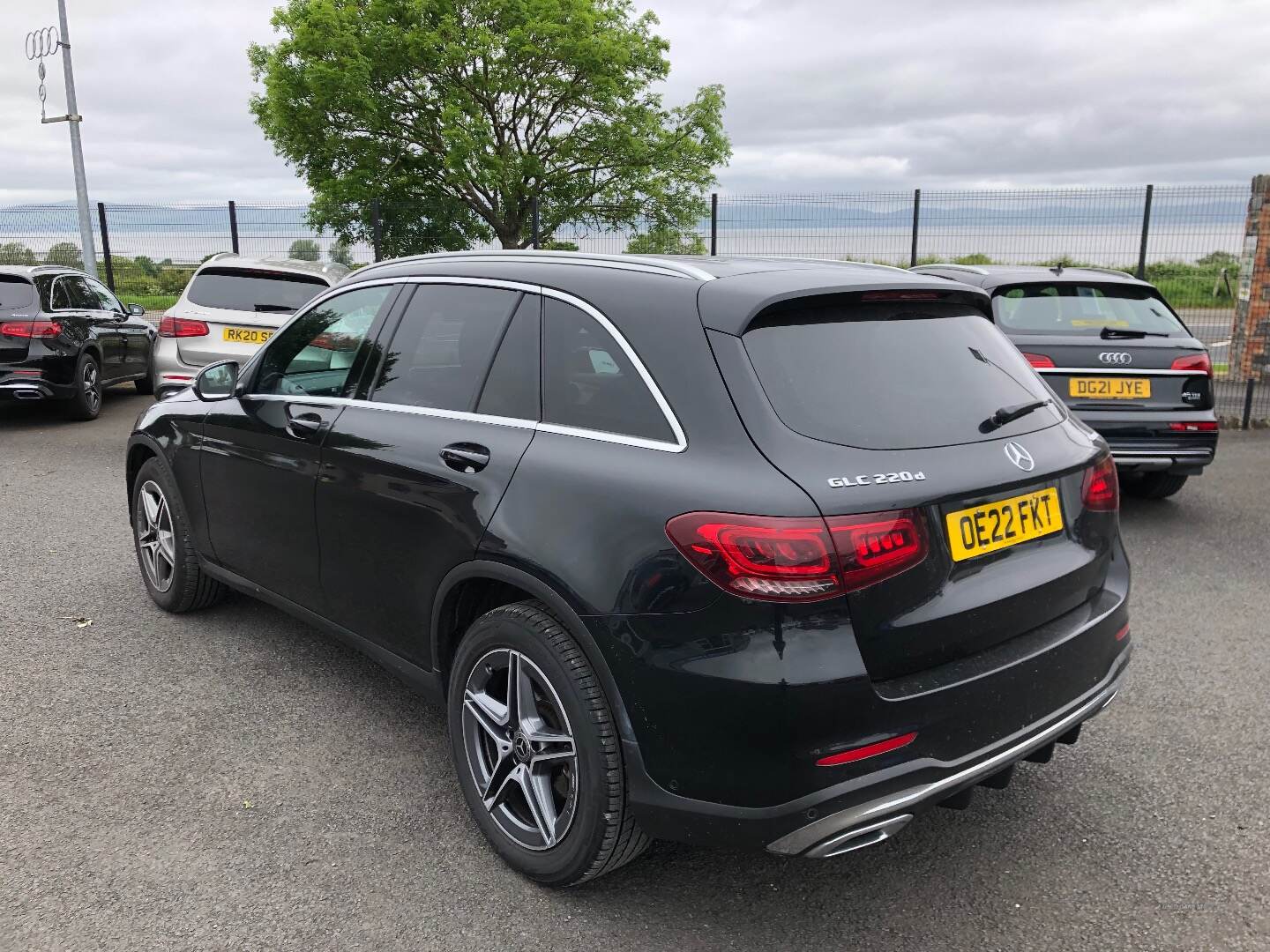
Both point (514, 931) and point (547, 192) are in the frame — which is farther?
point (547, 192)

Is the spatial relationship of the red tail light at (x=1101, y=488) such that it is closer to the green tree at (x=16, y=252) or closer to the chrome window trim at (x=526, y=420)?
the chrome window trim at (x=526, y=420)

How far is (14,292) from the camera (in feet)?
33.0

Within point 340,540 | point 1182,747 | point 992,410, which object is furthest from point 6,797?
point 1182,747

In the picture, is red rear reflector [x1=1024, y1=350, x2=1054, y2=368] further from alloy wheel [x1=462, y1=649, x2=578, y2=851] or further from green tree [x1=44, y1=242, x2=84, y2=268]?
green tree [x1=44, y1=242, x2=84, y2=268]

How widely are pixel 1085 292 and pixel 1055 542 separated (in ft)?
15.5

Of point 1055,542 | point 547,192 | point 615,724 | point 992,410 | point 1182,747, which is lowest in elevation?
point 1182,747

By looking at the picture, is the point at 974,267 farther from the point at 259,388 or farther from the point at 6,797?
the point at 6,797

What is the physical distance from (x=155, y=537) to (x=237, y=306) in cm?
465

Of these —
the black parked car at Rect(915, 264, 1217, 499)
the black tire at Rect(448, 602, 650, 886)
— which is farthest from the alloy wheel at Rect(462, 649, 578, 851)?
the black parked car at Rect(915, 264, 1217, 499)

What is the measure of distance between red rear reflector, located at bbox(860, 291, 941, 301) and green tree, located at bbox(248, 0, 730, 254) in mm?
16516

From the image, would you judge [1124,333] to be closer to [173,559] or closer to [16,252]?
[173,559]

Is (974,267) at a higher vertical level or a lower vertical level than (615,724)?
higher

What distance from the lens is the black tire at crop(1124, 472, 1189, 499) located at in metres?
7.49

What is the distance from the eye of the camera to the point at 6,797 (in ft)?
10.6
